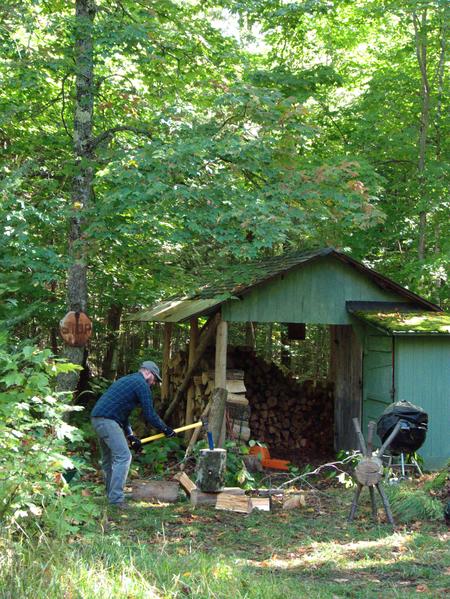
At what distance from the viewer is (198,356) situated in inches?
492

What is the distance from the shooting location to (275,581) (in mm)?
5379

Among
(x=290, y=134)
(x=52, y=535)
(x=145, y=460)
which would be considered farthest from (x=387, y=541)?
(x=290, y=134)

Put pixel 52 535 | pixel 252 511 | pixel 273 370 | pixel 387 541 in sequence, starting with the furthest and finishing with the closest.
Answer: pixel 273 370 < pixel 252 511 < pixel 387 541 < pixel 52 535

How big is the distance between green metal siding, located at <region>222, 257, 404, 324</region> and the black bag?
2860 mm

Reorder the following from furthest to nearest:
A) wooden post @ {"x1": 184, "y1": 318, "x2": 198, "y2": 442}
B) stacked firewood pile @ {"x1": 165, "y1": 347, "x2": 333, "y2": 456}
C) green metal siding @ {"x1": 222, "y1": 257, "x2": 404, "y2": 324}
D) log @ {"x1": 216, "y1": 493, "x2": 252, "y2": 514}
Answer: stacked firewood pile @ {"x1": 165, "y1": 347, "x2": 333, "y2": 456} < wooden post @ {"x1": 184, "y1": 318, "x2": 198, "y2": 442} < green metal siding @ {"x1": 222, "y1": 257, "x2": 404, "y2": 324} < log @ {"x1": 216, "y1": 493, "x2": 252, "y2": 514}

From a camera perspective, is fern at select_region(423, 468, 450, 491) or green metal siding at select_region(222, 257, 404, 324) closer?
fern at select_region(423, 468, 450, 491)

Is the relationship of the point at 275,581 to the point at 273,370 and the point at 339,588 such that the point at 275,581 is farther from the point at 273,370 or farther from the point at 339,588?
the point at 273,370

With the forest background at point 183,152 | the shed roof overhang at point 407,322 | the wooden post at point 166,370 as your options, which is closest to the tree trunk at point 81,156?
the forest background at point 183,152

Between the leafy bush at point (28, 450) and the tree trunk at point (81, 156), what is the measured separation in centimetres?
475

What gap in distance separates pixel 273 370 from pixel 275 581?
29.1 ft

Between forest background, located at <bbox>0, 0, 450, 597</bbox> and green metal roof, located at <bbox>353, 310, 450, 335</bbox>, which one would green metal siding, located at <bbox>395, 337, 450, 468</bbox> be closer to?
green metal roof, located at <bbox>353, 310, 450, 335</bbox>

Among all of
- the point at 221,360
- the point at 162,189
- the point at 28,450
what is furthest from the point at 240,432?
the point at 28,450

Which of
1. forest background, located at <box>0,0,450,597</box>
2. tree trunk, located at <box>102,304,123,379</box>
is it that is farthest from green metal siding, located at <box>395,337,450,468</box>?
tree trunk, located at <box>102,304,123,379</box>

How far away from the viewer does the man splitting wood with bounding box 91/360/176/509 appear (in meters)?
8.30
